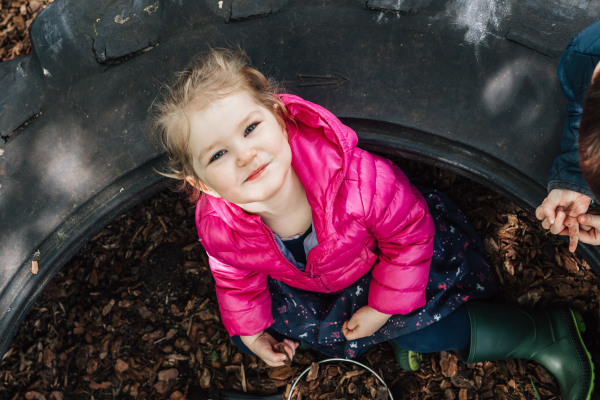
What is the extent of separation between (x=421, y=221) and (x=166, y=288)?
1043mm

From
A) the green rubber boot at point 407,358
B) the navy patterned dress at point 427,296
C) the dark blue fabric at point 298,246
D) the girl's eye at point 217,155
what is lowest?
the green rubber boot at point 407,358

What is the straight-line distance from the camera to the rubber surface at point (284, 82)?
144cm

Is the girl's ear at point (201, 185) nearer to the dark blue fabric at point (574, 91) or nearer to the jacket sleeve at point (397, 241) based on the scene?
the jacket sleeve at point (397, 241)

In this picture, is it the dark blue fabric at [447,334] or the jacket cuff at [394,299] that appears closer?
the jacket cuff at [394,299]

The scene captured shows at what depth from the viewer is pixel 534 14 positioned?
144 centimetres

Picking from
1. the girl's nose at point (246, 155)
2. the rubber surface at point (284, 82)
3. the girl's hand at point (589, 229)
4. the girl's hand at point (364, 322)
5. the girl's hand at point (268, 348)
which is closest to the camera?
the girl's nose at point (246, 155)

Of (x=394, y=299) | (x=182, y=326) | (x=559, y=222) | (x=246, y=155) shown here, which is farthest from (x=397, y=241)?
(x=182, y=326)

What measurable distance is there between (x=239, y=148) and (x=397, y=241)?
20.8 inches

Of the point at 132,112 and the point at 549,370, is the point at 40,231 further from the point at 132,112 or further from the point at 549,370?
the point at 549,370

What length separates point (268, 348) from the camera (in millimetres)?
1732

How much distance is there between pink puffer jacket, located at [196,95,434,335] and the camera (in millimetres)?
1308

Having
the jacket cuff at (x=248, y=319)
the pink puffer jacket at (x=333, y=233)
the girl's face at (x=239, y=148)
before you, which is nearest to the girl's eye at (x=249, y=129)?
the girl's face at (x=239, y=148)

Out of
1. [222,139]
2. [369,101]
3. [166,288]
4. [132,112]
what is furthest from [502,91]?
[166,288]

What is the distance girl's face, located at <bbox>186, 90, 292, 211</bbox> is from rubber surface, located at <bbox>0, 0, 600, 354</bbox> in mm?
352
